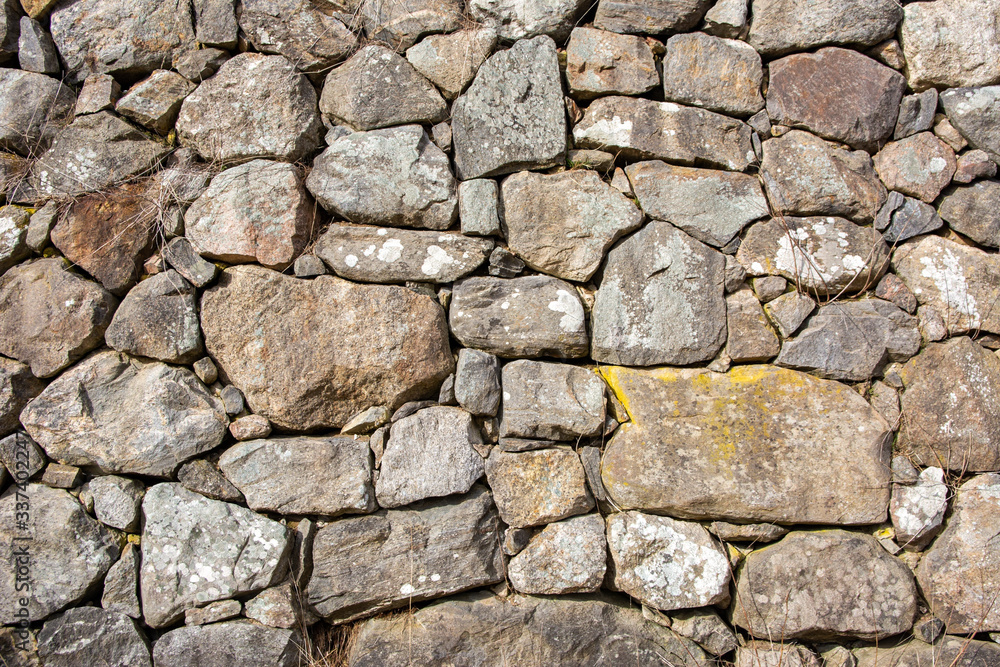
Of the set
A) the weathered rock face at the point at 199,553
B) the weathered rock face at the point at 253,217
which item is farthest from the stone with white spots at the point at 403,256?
the weathered rock face at the point at 199,553

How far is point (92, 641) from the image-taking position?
2150mm

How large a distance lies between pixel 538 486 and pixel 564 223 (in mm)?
1101

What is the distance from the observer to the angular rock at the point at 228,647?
83.9 inches

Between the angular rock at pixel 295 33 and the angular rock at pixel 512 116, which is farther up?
the angular rock at pixel 295 33

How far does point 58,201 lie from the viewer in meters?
2.48

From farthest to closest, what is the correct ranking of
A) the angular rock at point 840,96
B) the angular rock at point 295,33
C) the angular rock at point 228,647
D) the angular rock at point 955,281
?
the angular rock at point 295,33, the angular rock at point 840,96, the angular rock at point 955,281, the angular rock at point 228,647

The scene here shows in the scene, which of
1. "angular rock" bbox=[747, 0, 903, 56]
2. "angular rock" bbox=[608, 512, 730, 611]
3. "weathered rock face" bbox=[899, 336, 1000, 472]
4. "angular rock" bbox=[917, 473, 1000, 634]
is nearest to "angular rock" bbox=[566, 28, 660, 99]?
"angular rock" bbox=[747, 0, 903, 56]

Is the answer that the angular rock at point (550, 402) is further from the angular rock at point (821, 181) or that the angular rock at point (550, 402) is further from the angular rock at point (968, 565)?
the angular rock at point (968, 565)

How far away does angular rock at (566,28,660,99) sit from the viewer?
2.51 m

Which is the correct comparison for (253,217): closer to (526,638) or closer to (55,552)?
(55,552)

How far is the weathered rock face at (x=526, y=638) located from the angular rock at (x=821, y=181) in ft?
6.14

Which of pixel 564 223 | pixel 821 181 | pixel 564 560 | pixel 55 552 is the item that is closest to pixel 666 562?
pixel 564 560

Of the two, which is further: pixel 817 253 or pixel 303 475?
pixel 817 253

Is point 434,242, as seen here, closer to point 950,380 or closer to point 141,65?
point 141,65
